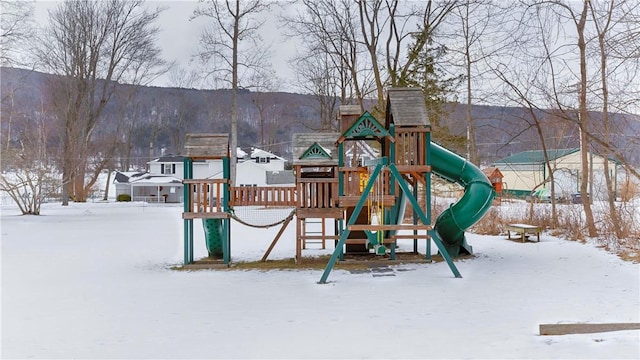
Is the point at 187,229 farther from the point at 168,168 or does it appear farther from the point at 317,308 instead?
the point at 168,168

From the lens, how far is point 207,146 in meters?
12.0

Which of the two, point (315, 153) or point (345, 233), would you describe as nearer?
point (345, 233)

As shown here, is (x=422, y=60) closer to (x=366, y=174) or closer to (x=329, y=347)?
(x=366, y=174)

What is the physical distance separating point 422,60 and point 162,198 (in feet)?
102

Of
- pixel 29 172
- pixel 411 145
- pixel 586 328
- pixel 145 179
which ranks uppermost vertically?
pixel 411 145

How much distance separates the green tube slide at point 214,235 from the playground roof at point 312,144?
7.98 ft

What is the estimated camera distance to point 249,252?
14023mm

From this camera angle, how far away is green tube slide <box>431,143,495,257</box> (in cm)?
1215

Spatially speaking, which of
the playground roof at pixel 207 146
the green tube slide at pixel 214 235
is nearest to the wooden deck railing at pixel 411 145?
the playground roof at pixel 207 146

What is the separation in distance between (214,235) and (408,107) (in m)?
5.52

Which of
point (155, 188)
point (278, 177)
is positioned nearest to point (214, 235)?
point (278, 177)

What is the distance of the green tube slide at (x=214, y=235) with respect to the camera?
12258 millimetres

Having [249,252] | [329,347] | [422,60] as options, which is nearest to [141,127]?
[422,60]

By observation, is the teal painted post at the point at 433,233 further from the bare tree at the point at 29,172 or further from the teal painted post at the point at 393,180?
the bare tree at the point at 29,172
